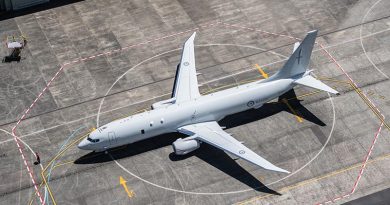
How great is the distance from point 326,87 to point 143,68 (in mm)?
29568

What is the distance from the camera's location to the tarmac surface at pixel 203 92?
84.6 m

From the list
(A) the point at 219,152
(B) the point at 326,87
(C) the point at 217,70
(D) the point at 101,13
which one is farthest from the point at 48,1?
(B) the point at 326,87

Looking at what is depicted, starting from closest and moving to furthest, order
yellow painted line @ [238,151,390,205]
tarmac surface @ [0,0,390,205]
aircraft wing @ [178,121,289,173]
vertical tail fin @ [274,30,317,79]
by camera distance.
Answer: aircraft wing @ [178,121,289,173], yellow painted line @ [238,151,390,205], tarmac surface @ [0,0,390,205], vertical tail fin @ [274,30,317,79]

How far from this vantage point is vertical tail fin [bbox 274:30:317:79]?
294ft

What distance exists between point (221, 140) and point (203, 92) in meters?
13.1

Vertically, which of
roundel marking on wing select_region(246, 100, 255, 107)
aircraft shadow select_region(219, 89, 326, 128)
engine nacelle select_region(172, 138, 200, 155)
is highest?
roundel marking on wing select_region(246, 100, 255, 107)

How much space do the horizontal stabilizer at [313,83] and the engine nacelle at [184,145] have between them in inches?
721

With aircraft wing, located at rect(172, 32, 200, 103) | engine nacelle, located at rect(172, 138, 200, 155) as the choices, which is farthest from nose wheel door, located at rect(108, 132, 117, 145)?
aircraft wing, located at rect(172, 32, 200, 103)

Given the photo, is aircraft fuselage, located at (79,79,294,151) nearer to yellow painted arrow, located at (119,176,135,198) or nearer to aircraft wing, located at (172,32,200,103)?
aircraft wing, located at (172,32,200,103)

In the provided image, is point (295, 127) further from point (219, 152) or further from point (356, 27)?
point (356, 27)

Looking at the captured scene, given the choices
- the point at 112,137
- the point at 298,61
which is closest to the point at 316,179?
the point at 298,61

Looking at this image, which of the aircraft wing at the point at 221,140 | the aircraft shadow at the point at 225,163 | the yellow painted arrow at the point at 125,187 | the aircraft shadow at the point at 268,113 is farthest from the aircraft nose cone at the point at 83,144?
the aircraft shadow at the point at 268,113

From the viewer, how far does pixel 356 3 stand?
371 feet

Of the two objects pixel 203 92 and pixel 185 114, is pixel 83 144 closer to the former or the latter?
pixel 185 114
